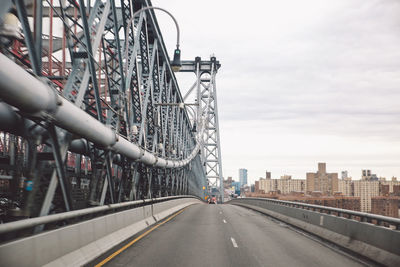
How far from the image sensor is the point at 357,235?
34.9 feet

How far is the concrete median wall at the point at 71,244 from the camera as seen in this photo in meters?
5.82

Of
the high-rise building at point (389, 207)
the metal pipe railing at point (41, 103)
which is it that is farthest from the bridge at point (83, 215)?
the high-rise building at point (389, 207)

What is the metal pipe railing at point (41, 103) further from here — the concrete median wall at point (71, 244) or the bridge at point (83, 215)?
the concrete median wall at point (71, 244)

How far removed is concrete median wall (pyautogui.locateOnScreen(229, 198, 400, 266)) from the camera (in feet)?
27.9

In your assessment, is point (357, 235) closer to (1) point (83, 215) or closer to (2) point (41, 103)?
(1) point (83, 215)

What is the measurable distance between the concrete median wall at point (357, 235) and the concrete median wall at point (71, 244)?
21.7 feet

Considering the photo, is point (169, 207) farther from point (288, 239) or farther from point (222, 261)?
point (222, 261)

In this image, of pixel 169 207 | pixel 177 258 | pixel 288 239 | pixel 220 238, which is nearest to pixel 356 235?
pixel 288 239

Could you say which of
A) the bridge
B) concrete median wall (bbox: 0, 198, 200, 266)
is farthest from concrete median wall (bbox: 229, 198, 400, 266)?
concrete median wall (bbox: 0, 198, 200, 266)

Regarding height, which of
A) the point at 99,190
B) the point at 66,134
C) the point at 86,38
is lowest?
the point at 99,190

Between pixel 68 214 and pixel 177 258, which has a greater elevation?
pixel 68 214

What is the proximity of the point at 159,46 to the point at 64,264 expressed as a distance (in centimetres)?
2545

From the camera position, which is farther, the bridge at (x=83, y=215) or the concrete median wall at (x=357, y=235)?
the concrete median wall at (x=357, y=235)

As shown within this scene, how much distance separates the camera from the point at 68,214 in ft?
26.0
